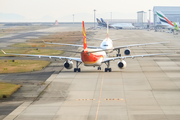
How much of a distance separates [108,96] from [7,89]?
43.5 ft

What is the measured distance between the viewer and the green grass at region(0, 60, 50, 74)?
53625 millimetres

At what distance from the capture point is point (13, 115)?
29.0 meters

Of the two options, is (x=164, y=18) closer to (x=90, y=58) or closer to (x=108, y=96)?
(x=90, y=58)

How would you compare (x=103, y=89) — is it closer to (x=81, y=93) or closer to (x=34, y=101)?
(x=81, y=93)

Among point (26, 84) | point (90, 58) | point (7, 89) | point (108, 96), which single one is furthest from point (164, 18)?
point (7, 89)

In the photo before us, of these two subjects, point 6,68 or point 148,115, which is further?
point 6,68

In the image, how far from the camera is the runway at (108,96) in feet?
94.8

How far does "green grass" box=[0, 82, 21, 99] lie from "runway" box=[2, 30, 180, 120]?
13.0 ft

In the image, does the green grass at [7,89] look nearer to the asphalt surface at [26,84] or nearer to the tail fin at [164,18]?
the asphalt surface at [26,84]

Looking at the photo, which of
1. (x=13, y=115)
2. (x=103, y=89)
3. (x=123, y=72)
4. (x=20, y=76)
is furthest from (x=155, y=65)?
(x=13, y=115)

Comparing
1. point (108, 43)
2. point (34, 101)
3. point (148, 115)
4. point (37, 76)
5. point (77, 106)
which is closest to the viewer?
point (148, 115)

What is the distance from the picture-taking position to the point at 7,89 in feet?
129

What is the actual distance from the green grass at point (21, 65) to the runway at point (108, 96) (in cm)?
718

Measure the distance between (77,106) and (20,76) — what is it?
62.7 ft
